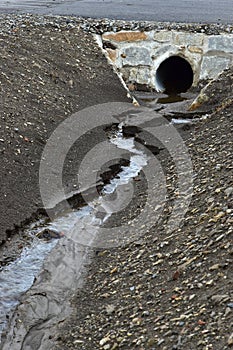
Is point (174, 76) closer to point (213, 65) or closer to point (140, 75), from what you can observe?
point (140, 75)

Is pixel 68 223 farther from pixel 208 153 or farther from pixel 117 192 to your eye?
pixel 208 153

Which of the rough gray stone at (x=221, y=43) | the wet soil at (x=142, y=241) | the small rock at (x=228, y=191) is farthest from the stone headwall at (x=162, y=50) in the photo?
the small rock at (x=228, y=191)

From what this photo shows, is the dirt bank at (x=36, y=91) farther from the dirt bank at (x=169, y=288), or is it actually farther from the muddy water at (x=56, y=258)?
the dirt bank at (x=169, y=288)

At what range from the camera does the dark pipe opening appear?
15.0m

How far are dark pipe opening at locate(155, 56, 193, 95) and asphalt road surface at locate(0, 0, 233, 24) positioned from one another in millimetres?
1261

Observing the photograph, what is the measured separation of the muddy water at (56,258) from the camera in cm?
629

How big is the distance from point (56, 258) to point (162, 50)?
8.14m

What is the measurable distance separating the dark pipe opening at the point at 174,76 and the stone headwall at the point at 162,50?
3.07ft

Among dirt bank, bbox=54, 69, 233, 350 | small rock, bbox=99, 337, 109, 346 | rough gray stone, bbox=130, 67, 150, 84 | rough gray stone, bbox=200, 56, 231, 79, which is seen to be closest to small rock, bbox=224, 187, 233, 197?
dirt bank, bbox=54, 69, 233, 350

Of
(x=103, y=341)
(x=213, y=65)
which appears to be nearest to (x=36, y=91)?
(x=213, y=65)

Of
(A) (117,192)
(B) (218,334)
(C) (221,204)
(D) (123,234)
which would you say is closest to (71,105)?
(A) (117,192)

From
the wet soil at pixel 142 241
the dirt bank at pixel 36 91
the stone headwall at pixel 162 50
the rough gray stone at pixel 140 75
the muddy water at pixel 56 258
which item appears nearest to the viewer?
the wet soil at pixel 142 241

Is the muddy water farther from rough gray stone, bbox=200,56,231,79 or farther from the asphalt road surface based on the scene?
the asphalt road surface

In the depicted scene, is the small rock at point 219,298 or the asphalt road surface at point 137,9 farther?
the asphalt road surface at point 137,9
